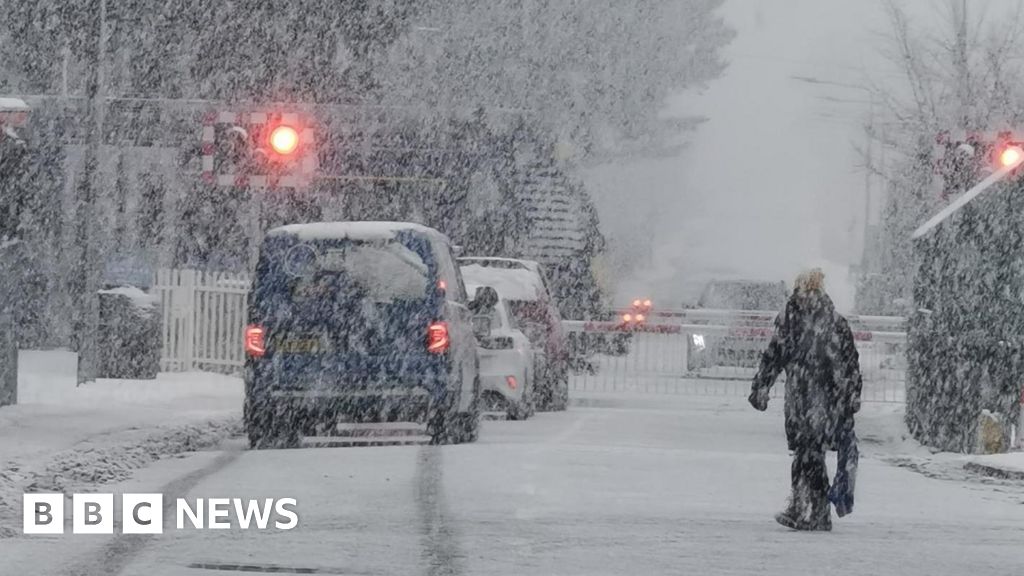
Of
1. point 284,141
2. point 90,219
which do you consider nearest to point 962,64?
point 90,219

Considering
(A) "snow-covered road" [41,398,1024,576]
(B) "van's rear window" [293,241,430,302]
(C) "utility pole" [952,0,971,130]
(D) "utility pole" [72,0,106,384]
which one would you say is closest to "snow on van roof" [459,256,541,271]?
(D) "utility pole" [72,0,106,384]

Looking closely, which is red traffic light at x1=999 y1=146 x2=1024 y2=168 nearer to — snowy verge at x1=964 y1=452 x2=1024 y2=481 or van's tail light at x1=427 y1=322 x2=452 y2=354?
snowy verge at x1=964 y1=452 x2=1024 y2=481

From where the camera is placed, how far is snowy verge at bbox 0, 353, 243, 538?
12.9 metres

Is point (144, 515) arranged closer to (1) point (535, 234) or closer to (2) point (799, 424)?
(2) point (799, 424)

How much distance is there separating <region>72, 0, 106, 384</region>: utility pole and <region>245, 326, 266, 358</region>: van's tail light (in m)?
6.16

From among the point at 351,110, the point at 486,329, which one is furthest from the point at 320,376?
the point at 351,110

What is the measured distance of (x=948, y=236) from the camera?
18375mm

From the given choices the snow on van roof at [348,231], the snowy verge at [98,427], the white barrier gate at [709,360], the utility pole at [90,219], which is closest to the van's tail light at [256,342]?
the snow on van roof at [348,231]

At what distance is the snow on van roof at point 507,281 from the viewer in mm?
21719

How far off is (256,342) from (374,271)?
103 centimetres

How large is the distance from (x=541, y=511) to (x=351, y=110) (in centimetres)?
1556

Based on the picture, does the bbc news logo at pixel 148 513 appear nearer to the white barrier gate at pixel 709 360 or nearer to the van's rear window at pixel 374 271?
the van's rear window at pixel 374 271

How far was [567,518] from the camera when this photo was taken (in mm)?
11695

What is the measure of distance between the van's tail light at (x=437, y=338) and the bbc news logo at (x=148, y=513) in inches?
147
